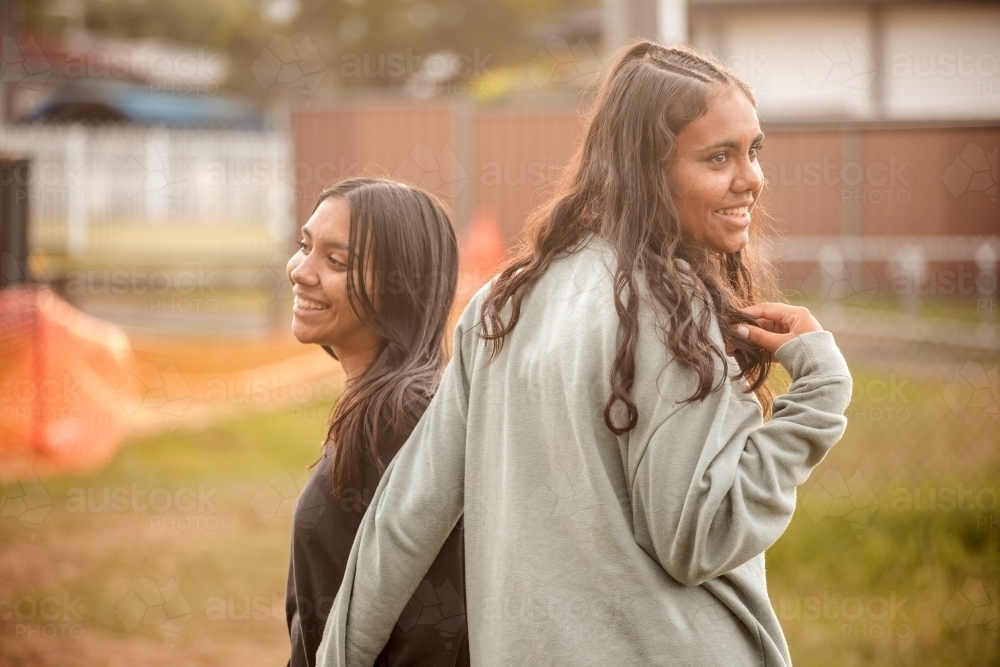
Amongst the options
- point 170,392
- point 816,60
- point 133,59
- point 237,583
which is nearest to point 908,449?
point 237,583

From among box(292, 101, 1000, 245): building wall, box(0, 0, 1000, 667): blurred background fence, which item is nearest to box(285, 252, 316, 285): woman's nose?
box(0, 0, 1000, 667): blurred background fence

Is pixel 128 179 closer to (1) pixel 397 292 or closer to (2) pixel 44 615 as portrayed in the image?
(2) pixel 44 615

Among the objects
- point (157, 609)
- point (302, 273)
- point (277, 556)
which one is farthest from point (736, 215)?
point (277, 556)

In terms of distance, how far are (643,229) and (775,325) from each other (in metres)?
0.24

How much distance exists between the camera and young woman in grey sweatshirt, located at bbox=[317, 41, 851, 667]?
1.33 metres

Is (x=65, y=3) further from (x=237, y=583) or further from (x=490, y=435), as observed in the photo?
(x=490, y=435)

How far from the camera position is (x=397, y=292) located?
1.89 m

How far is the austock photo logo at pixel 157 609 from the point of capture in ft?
12.9

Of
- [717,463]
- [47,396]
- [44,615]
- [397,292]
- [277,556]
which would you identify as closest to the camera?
[717,463]

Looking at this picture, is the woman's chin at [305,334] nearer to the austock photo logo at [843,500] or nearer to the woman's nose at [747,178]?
the woman's nose at [747,178]

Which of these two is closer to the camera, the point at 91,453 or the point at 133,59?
the point at 91,453

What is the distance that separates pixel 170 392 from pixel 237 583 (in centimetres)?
327

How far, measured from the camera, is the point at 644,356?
136 cm

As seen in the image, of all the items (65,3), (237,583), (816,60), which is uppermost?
(65,3)
